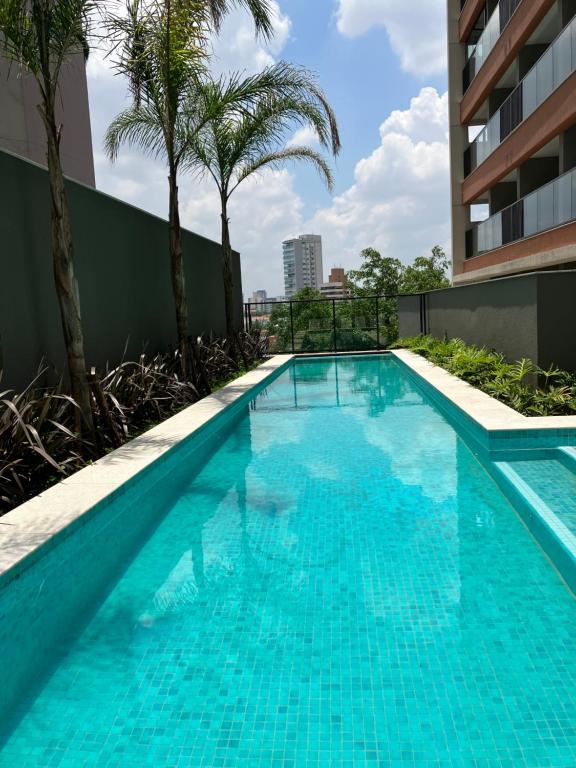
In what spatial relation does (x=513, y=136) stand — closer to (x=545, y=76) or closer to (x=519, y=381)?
(x=545, y=76)

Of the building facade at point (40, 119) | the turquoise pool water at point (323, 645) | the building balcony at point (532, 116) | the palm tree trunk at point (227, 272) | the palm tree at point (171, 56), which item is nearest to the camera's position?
the turquoise pool water at point (323, 645)

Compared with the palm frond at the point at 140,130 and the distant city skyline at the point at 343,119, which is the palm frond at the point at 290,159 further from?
the palm frond at the point at 140,130

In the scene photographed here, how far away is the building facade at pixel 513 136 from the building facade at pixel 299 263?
121178mm

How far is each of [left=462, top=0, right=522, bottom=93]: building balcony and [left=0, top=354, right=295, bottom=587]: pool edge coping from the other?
13431 millimetres

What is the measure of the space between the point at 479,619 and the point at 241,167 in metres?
12.4

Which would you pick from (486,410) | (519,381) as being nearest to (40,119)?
(519,381)

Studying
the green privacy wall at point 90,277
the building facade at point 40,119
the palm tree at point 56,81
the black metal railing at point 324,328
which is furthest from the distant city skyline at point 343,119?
the palm tree at point 56,81

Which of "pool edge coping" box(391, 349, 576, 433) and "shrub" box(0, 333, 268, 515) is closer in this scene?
"shrub" box(0, 333, 268, 515)

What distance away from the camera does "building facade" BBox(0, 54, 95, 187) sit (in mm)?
13523

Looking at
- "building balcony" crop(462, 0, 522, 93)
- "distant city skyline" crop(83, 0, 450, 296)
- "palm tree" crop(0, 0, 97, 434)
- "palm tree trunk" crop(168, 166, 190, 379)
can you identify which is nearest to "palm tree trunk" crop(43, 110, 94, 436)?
"palm tree" crop(0, 0, 97, 434)

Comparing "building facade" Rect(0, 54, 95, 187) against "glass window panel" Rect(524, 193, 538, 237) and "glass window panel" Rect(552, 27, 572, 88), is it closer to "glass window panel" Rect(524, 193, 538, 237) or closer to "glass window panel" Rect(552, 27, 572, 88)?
"glass window panel" Rect(552, 27, 572, 88)

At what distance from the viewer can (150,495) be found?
5.37 metres

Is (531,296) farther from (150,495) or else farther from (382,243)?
(382,243)

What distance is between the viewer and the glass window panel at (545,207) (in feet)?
42.3
